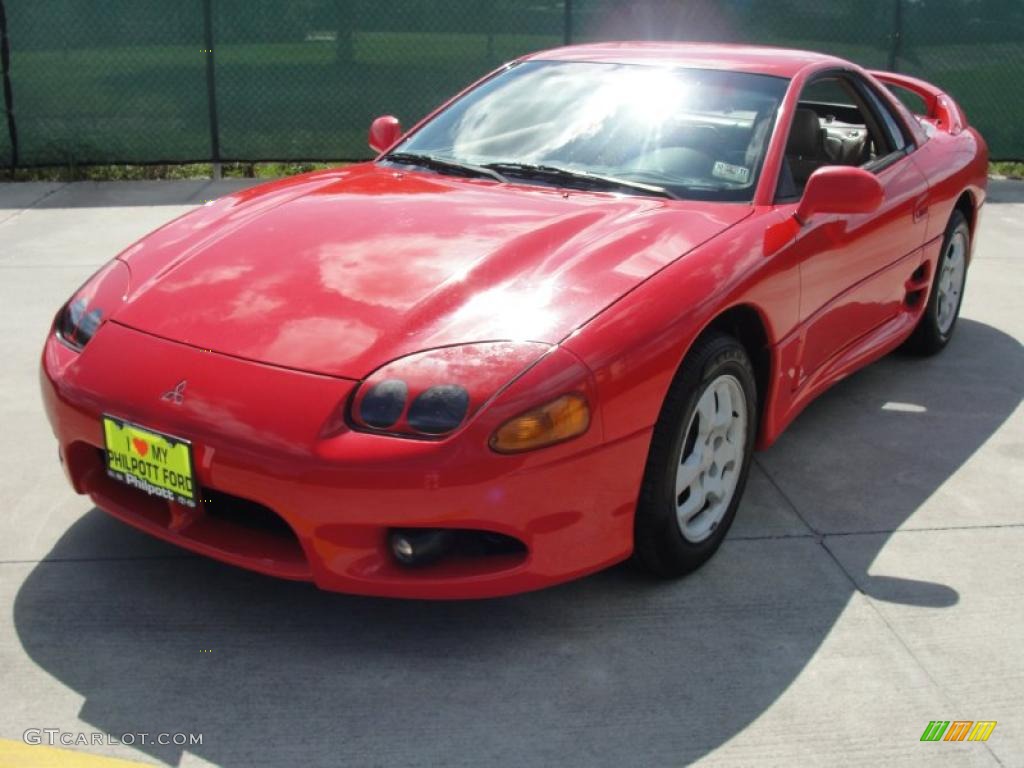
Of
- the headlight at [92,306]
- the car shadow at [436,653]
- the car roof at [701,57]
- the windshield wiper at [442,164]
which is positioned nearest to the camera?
the car shadow at [436,653]

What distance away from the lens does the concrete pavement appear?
8.91 feet

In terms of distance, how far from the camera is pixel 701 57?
436 cm

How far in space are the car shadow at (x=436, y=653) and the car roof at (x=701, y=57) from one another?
5.20 ft

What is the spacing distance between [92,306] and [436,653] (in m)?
1.37

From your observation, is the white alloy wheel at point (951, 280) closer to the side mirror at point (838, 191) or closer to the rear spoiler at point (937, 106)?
the rear spoiler at point (937, 106)

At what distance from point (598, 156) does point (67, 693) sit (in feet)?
7.54

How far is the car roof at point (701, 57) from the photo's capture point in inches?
168

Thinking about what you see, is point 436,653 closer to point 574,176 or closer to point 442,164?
point 574,176

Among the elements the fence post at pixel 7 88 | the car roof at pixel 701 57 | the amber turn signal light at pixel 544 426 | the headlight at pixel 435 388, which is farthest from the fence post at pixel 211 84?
the amber turn signal light at pixel 544 426

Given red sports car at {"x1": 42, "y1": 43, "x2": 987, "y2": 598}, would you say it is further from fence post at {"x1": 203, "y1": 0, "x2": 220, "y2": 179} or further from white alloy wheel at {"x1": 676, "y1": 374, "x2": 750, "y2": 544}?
fence post at {"x1": 203, "y1": 0, "x2": 220, "y2": 179}

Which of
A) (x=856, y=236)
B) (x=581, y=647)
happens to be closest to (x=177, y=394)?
(x=581, y=647)

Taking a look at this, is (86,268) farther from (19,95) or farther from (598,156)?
(598,156)

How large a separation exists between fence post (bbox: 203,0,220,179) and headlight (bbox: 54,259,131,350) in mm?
6235

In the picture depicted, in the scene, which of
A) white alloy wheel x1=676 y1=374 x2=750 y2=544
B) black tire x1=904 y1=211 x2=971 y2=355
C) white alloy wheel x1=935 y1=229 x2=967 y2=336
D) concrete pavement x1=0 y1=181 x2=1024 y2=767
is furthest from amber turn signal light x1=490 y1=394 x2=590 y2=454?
white alloy wheel x1=935 y1=229 x2=967 y2=336
